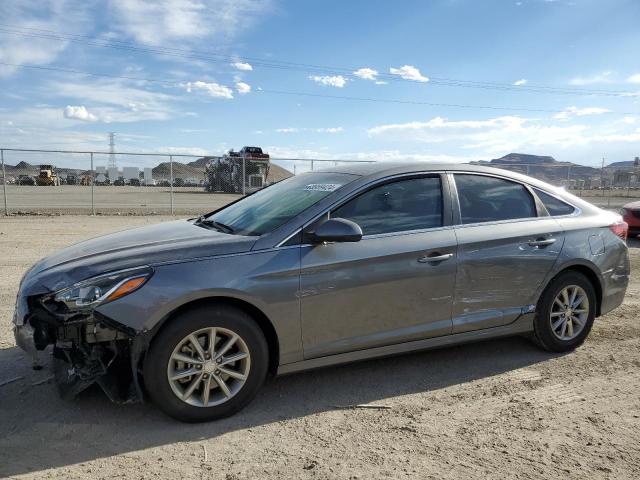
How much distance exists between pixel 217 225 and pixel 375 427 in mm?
1914

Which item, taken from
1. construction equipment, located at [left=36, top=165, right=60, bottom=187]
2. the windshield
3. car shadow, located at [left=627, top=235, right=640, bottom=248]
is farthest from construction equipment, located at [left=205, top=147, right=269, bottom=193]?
construction equipment, located at [left=36, top=165, right=60, bottom=187]

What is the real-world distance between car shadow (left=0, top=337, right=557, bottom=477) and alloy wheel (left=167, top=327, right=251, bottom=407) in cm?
18

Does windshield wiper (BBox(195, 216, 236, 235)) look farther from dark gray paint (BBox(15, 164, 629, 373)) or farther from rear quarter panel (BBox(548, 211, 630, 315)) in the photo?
rear quarter panel (BBox(548, 211, 630, 315))

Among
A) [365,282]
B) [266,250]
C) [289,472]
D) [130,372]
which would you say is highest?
[266,250]

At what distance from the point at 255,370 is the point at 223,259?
74 centimetres

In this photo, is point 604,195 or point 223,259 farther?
point 604,195

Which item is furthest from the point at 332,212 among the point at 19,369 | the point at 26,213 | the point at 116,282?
the point at 26,213

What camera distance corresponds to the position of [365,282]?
140 inches

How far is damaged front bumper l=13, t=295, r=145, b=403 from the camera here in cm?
304

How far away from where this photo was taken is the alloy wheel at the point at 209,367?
315 centimetres

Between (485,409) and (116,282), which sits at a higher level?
(116,282)

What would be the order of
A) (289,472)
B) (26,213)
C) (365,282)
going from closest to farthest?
(289,472) → (365,282) → (26,213)

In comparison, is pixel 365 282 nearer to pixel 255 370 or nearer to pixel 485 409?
pixel 255 370

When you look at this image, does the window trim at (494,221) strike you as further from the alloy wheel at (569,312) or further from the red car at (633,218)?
the red car at (633,218)
